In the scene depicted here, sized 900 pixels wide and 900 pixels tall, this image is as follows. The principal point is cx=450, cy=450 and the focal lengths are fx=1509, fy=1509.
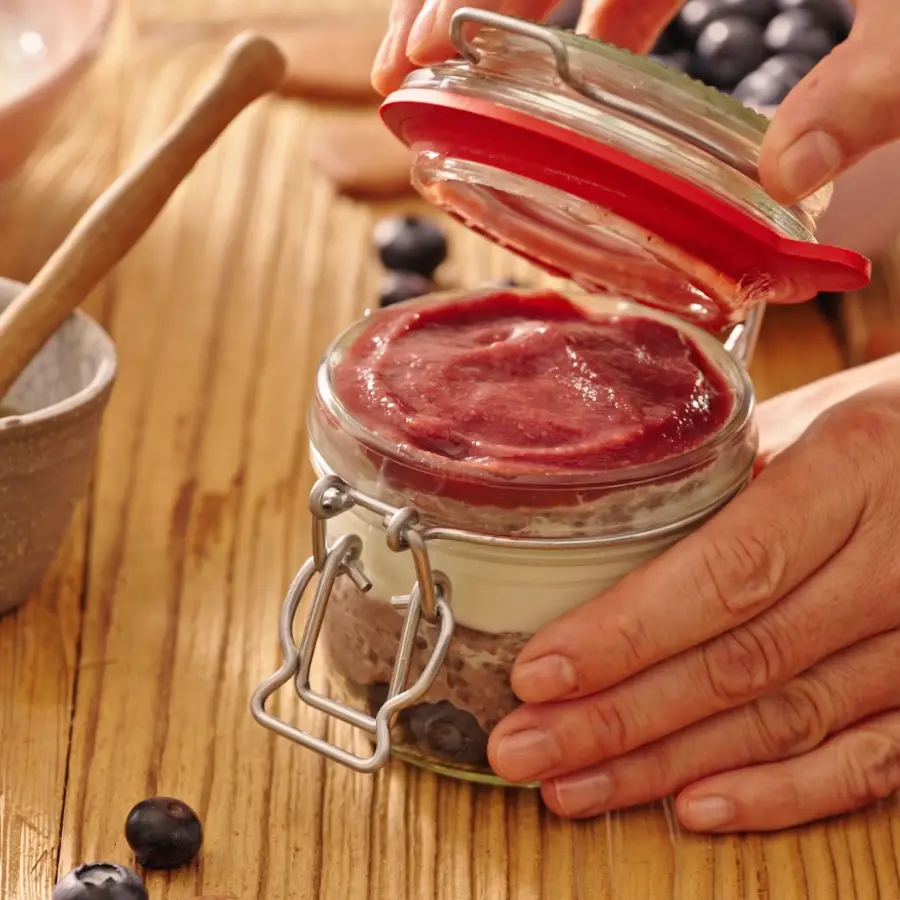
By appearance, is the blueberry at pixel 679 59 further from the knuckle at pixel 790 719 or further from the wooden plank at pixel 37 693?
the knuckle at pixel 790 719

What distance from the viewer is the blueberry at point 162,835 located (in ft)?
2.39

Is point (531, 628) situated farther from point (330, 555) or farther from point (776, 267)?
point (776, 267)

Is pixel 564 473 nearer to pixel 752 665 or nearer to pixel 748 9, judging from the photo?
pixel 752 665

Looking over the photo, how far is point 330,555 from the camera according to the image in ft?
2.45

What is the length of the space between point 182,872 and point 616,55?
442 millimetres

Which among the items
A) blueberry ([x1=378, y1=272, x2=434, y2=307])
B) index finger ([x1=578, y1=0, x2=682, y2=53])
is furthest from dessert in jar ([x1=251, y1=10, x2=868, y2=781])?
blueberry ([x1=378, y1=272, x2=434, y2=307])

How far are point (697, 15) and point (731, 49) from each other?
0.20ft

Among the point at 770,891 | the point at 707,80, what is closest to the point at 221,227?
the point at 707,80

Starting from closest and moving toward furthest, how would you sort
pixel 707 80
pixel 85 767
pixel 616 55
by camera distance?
pixel 616 55, pixel 85 767, pixel 707 80

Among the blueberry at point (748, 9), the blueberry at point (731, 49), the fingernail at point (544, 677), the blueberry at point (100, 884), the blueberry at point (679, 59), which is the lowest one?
Result: the blueberry at point (100, 884)

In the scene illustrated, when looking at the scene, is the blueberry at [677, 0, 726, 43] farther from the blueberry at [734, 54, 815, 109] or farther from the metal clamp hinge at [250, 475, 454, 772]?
the metal clamp hinge at [250, 475, 454, 772]

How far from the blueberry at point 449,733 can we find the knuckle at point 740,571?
5.7 inches

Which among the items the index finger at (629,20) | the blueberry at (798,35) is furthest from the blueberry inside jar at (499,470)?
the blueberry at (798,35)

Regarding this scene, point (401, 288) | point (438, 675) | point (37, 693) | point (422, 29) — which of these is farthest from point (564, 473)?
point (401, 288)
